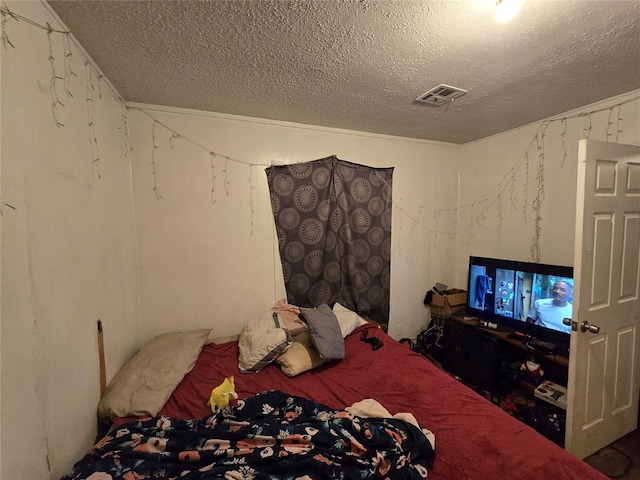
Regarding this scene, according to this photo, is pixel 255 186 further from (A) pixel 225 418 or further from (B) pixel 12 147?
(A) pixel 225 418

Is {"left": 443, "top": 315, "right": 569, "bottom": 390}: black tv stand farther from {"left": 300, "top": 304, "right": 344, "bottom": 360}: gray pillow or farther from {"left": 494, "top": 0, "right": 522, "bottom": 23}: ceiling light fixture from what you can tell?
{"left": 494, "top": 0, "right": 522, "bottom": 23}: ceiling light fixture

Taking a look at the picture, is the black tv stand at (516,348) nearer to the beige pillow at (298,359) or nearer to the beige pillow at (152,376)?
the beige pillow at (298,359)

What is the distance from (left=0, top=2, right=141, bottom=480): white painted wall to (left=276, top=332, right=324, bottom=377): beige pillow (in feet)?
3.37

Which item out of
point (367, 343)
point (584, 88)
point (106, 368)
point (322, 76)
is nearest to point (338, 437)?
point (367, 343)

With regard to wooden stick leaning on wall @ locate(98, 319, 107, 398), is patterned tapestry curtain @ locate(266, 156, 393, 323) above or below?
above

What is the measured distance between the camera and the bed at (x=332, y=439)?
1.01 metres

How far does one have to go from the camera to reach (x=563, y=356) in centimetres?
197

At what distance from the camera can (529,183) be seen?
2570 millimetres

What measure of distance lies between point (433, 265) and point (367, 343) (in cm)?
150

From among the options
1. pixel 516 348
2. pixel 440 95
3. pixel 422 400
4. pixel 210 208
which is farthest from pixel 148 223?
pixel 516 348

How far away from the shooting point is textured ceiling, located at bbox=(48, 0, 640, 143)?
3.85ft

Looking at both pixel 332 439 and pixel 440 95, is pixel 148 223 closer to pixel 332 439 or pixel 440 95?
pixel 332 439

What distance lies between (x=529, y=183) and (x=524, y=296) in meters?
1.08

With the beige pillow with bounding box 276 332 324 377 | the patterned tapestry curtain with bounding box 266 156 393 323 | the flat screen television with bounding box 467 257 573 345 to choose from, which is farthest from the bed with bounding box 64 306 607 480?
the flat screen television with bounding box 467 257 573 345
